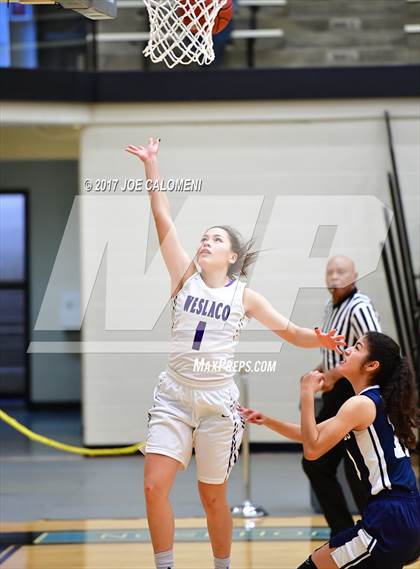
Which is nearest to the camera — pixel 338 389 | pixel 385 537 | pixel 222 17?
pixel 385 537

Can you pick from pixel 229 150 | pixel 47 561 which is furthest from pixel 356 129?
pixel 47 561

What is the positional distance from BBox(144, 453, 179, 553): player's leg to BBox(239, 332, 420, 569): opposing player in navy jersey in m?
0.66

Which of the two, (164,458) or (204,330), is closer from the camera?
(164,458)

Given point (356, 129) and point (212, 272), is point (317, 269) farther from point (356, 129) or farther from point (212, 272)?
point (212, 272)

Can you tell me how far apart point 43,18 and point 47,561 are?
5.81 meters

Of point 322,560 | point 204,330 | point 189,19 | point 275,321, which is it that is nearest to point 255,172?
point 189,19

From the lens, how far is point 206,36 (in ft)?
17.4

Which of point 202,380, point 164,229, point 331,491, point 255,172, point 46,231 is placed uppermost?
point 164,229

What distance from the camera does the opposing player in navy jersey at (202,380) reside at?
15.2 ft

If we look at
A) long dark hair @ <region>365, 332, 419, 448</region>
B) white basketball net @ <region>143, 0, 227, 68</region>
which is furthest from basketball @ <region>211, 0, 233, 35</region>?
long dark hair @ <region>365, 332, 419, 448</region>

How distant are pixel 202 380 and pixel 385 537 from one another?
1146mm

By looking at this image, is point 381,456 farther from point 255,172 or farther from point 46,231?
point 46,231

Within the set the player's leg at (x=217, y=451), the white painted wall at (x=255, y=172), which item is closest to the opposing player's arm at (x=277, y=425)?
the player's leg at (x=217, y=451)

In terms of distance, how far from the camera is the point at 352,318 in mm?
6133
